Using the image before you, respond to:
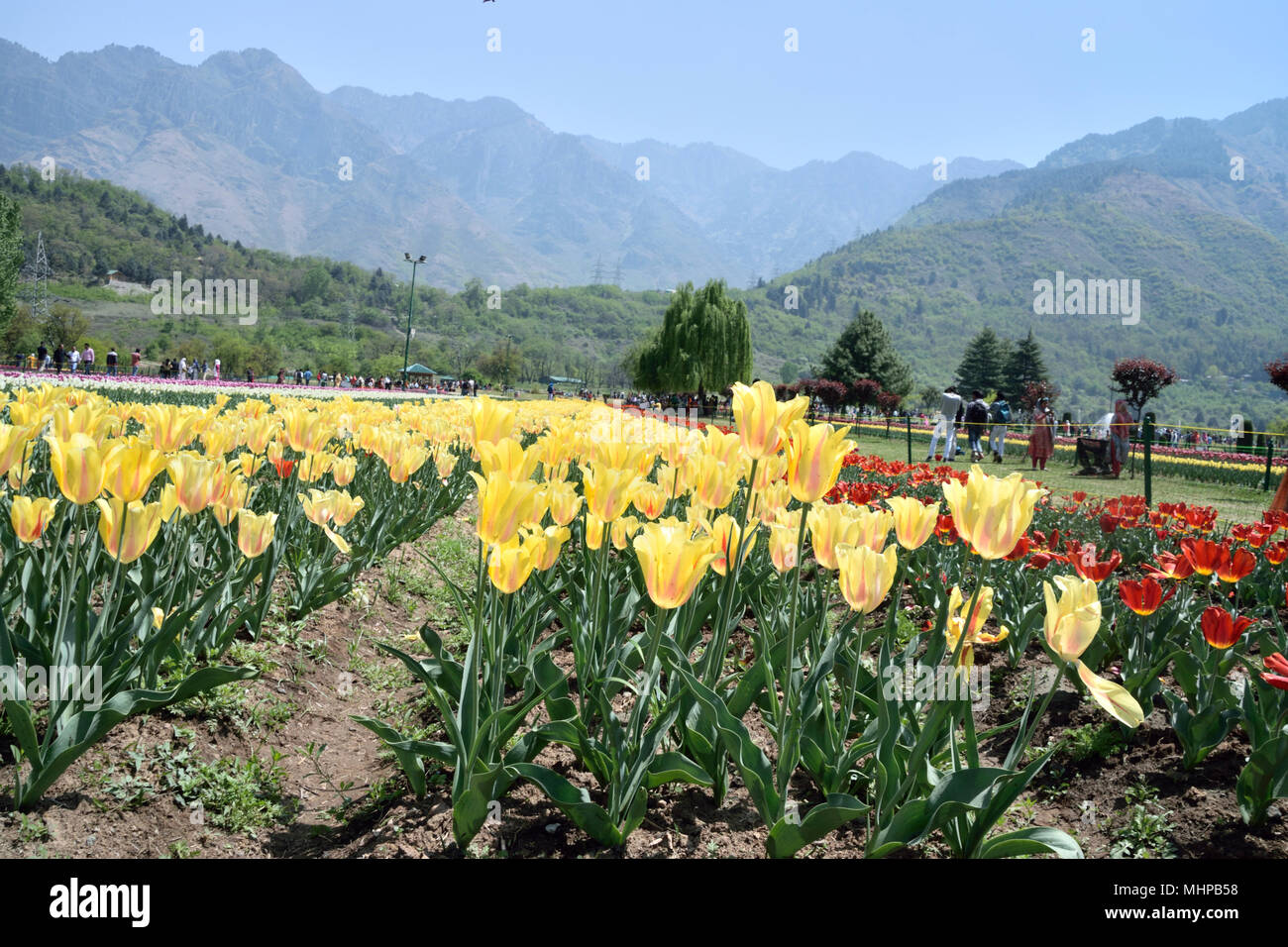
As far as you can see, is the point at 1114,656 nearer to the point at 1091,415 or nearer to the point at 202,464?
the point at 202,464

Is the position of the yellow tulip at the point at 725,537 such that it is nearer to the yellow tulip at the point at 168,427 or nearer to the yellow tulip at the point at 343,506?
the yellow tulip at the point at 343,506

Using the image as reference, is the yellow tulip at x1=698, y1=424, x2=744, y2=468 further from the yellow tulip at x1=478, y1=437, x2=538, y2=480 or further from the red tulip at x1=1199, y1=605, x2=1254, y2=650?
the red tulip at x1=1199, y1=605, x2=1254, y2=650

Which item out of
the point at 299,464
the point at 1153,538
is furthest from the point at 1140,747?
the point at 299,464

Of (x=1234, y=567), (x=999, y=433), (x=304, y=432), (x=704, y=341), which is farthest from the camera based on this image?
(x=704, y=341)

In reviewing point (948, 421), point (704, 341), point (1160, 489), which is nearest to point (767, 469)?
point (1160, 489)

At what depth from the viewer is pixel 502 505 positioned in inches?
68.1

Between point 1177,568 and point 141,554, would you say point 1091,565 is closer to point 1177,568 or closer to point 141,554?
point 1177,568

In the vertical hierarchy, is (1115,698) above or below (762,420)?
below

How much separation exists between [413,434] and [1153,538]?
17.0 feet

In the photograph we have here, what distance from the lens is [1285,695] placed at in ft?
7.84

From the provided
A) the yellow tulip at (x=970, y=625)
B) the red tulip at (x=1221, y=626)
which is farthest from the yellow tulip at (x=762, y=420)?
the red tulip at (x=1221, y=626)

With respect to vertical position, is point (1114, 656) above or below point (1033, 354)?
below

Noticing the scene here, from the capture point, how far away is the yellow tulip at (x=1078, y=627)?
144cm

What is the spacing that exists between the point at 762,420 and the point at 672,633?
4.20ft
